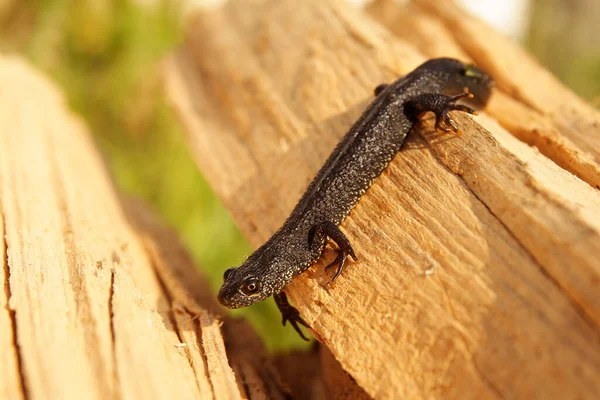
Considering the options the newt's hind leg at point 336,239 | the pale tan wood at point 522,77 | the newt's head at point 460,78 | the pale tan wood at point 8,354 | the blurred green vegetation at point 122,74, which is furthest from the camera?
the blurred green vegetation at point 122,74

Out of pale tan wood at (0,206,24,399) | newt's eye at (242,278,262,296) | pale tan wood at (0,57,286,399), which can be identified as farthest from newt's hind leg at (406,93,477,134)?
pale tan wood at (0,206,24,399)

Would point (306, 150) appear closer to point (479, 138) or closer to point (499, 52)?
point (479, 138)

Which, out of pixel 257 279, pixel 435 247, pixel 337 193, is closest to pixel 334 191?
pixel 337 193

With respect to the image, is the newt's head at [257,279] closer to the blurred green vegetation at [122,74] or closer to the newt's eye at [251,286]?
the newt's eye at [251,286]

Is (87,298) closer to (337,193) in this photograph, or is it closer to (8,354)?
(8,354)

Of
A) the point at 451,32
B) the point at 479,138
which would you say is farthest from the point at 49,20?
the point at 479,138

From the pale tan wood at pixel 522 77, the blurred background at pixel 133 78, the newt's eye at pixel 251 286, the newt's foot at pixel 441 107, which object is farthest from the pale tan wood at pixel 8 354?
the blurred background at pixel 133 78

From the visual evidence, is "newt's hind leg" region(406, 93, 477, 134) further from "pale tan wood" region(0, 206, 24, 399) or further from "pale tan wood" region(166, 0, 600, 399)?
"pale tan wood" region(0, 206, 24, 399)
